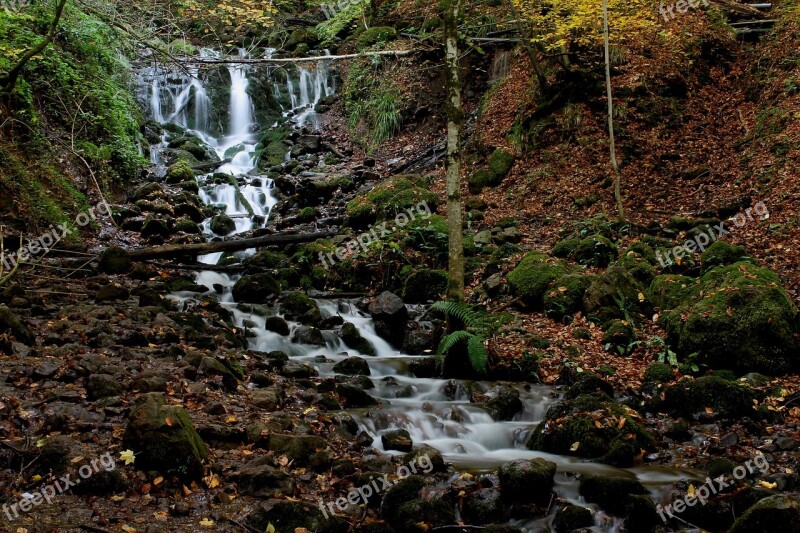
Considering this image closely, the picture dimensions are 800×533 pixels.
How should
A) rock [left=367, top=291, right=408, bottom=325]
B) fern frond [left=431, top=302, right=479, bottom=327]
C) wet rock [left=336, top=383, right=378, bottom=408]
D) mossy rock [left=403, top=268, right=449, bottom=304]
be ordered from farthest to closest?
mossy rock [left=403, top=268, right=449, bottom=304], rock [left=367, top=291, right=408, bottom=325], fern frond [left=431, top=302, right=479, bottom=327], wet rock [left=336, top=383, right=378, bottom=408]

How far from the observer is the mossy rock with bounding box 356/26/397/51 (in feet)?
71.1

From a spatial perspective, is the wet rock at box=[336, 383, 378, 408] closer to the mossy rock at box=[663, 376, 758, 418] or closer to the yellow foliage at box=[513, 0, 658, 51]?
the mossy rock at box=[663, 376, 758, 418]

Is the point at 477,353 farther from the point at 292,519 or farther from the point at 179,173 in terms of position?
the point at 179,173

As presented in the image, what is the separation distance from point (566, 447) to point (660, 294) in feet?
13.7

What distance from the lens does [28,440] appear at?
420 centimetres

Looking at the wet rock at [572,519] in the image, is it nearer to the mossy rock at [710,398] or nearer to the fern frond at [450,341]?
the mossy rock at [710,398]

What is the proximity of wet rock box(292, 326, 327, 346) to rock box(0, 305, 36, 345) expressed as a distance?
12.2 feet

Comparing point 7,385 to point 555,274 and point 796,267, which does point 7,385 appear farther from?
point 796,267

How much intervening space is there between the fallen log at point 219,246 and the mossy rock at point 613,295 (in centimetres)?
703

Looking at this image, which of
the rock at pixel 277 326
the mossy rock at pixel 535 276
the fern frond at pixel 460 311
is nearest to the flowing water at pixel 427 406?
the rock at pixel 277 326

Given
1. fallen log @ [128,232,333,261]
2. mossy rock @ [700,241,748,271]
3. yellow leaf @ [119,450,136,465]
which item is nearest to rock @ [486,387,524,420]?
yellow leaf @ [119,450,136,465]

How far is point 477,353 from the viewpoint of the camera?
24.8 ft

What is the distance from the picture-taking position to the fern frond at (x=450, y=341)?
7656 millimetres

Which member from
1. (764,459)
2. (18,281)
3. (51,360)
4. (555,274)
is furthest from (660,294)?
(18,281)
